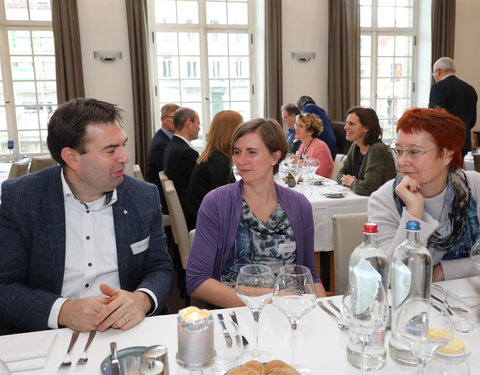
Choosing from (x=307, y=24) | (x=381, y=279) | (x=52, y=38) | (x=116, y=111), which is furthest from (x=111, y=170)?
(x=307, y=24)

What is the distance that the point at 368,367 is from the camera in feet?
3.49

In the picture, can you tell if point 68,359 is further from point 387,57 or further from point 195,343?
point 387,57

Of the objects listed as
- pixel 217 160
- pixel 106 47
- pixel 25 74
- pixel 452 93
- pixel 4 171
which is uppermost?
pixel 106 47

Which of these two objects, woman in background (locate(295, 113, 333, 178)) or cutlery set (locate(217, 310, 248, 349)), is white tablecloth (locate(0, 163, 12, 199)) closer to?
woman in background (locate(295, 113, 333, 178))

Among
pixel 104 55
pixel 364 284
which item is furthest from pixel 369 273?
pixel 104 55

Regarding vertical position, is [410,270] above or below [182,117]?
below

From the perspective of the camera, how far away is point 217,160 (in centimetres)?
332

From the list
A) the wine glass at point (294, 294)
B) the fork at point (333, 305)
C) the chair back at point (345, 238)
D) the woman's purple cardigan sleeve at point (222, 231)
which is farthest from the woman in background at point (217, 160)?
the wine glass at point (294, 294)

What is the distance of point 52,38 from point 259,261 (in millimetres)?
6174

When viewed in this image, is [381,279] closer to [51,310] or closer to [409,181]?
[409,181]

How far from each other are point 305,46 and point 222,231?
613 cm

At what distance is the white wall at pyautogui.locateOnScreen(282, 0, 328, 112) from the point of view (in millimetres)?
7215

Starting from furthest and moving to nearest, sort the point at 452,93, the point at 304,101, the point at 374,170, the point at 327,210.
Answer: the point at 304,101 < the point at 452,93 < the point at 374,170 < the point at 327,210

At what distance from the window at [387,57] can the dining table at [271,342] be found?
7.33 metres
